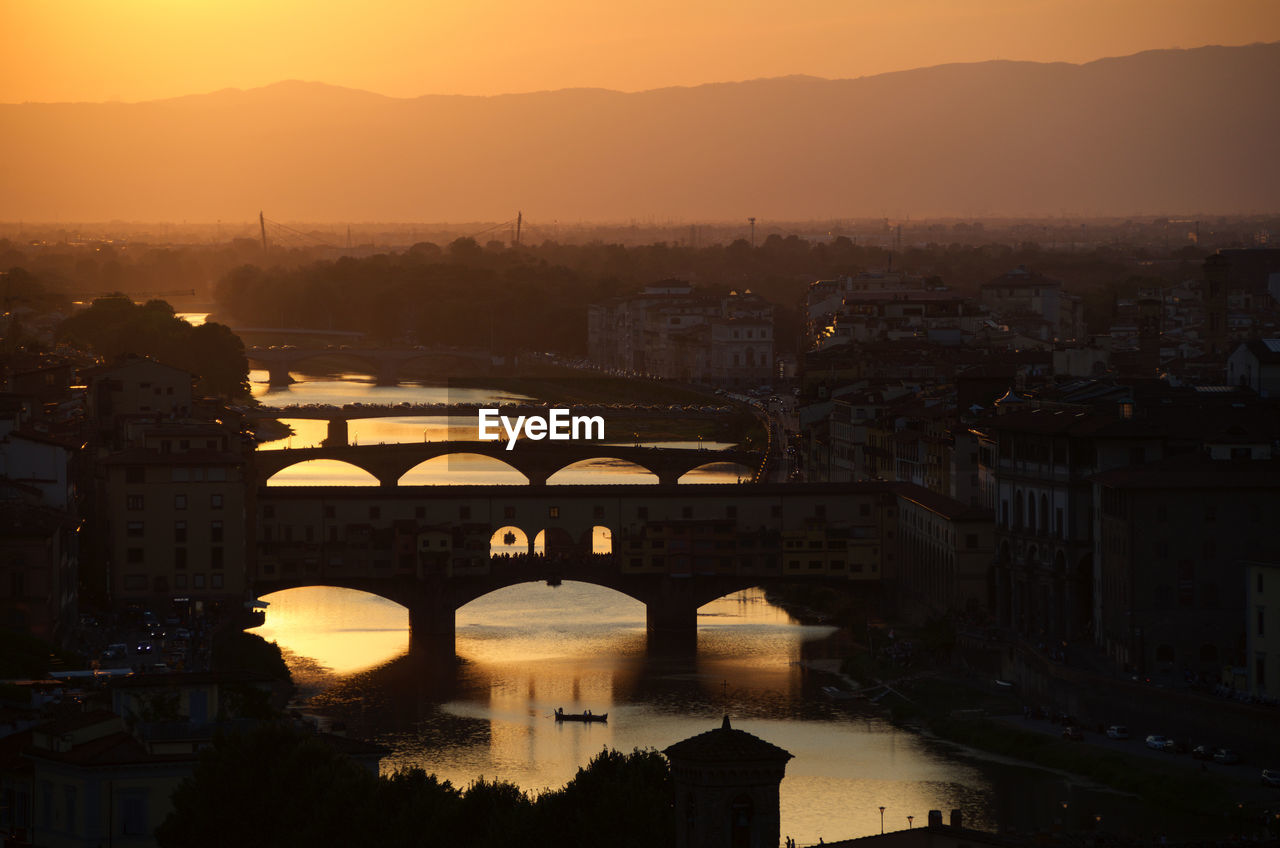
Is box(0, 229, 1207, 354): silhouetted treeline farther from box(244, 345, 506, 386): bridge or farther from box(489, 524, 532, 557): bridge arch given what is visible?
box(489, 524, 532, 557): bridge arch

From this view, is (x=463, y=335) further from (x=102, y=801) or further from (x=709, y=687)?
(x=102, y=801)

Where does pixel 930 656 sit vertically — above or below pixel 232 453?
below

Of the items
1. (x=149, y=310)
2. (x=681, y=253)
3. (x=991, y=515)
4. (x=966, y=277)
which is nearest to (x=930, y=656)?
(x=991, y=515)

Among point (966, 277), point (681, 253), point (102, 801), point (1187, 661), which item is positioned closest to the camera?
point (102, 801)

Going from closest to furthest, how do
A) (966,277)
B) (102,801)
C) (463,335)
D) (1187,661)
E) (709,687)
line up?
(102,801) < (1187,661) < (709,687) < (463,335) < (966,277)

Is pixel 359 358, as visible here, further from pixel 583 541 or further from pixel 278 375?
pixel 583 541

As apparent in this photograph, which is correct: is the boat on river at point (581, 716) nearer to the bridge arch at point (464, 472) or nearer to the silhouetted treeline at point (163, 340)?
the bridge arch at point (464, 472)

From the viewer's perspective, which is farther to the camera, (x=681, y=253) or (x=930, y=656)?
(x=681, y=253)
